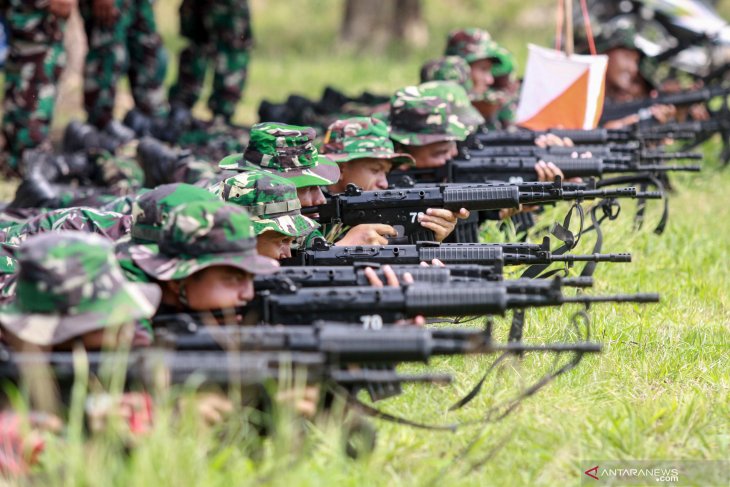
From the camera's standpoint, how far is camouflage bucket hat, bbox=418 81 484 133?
7938 mm

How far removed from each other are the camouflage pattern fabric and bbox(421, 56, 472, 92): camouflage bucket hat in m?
3.78

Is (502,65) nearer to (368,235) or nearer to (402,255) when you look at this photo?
(368,235)

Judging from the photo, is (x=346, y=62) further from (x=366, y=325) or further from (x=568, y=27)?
(x=366, y=325)

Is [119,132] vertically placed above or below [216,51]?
below

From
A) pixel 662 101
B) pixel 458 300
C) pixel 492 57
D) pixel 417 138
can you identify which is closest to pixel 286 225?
pixel 458 300

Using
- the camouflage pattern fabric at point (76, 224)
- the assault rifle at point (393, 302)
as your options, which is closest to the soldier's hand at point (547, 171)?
the camouflage pattern fabric at point (76, 224)

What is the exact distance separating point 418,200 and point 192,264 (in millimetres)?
2249

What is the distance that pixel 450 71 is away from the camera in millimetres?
9336

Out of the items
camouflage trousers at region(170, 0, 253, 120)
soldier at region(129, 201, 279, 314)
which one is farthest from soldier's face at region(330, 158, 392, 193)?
camouflage trousers at region(170, 0, 253, 120)

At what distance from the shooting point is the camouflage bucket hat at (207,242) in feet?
15.3

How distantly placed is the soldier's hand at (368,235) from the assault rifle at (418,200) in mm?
63

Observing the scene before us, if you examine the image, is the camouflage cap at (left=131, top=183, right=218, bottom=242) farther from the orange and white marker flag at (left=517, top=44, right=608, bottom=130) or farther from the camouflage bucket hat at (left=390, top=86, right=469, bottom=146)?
the orange and white marker flag at (left=517, top=44, right=608, bottom=130)

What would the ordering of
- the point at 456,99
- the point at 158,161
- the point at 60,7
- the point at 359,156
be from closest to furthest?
the point at 359,156
the point at 456,99
the point at 158,161
the point at 60,7

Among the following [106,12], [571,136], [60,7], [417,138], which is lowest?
[571,136]
